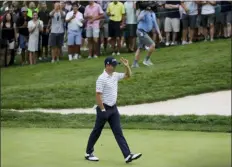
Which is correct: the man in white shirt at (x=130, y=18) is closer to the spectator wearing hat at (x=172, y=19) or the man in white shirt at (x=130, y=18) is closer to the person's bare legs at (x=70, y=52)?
the spectator wearing hat at (x=172, y=19)

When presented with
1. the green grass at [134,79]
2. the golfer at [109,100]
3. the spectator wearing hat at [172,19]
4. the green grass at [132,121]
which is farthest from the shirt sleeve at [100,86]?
the spectator wearing hat at [172,19]

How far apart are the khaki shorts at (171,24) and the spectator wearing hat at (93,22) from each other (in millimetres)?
2327

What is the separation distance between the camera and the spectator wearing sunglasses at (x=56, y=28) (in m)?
20.0

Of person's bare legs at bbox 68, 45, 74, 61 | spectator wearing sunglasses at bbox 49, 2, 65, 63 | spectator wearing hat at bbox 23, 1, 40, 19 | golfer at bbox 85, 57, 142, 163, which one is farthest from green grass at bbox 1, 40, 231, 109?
golfer at bbox 85, 57, 142, 163

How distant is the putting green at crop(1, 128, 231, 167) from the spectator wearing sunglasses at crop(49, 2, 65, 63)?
25.0 feet

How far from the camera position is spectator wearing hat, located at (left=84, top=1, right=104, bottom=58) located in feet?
65.3

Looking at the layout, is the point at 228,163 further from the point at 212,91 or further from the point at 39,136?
the point at 212,91

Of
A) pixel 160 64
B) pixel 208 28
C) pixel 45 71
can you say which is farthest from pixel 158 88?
pixel 208 28

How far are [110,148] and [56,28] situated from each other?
9.86 m

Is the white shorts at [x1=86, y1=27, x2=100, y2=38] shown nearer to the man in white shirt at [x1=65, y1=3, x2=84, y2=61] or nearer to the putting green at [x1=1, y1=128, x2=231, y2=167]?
the man in white shirt at [x1=65, y1=3, x2=84, y2=61]

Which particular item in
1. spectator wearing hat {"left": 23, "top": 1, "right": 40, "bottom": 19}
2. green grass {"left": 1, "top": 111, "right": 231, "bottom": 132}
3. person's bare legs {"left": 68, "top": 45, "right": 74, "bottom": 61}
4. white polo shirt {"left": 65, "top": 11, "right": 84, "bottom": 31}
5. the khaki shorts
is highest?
spectator wearing hat {"left": 23, "top": 1, "right": 40, "bottom": 19}

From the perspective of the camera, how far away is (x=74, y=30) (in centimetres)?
2022

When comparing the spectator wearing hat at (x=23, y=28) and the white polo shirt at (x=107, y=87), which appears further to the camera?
the spectator wearing hat at (x=23, y=28)

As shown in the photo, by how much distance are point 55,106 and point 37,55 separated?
653cm
